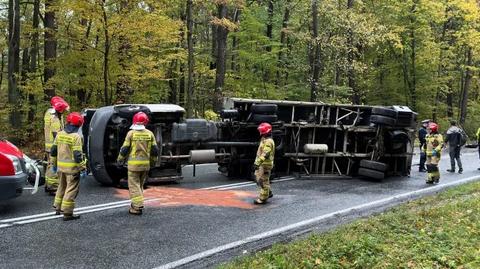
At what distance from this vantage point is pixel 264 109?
11.2 meters

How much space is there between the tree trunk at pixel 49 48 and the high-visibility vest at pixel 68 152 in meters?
7.90

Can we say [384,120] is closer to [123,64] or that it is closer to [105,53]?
[123,64]

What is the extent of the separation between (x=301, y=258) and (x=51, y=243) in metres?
3.23

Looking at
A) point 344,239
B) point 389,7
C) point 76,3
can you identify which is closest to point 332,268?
point 344,239

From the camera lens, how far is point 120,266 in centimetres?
538

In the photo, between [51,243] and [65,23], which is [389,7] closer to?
[65,23]

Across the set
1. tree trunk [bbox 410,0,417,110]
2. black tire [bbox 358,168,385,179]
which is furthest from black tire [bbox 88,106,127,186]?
tree trunk [bbox 410,0,417,110]

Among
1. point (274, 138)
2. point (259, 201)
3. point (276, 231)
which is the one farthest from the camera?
point (274, 138)

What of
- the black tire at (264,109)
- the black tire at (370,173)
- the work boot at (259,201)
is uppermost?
the black tire at (264,109)

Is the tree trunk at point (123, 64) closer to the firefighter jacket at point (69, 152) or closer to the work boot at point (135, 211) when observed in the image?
the firefighter jacket at point (69, 152)

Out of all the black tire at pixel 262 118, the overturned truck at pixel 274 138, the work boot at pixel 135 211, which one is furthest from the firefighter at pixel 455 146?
the work boot at pixel 135 211

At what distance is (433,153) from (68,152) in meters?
9.21

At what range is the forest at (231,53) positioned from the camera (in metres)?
14.8

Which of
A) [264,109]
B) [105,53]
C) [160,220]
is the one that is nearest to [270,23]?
[105,53]
